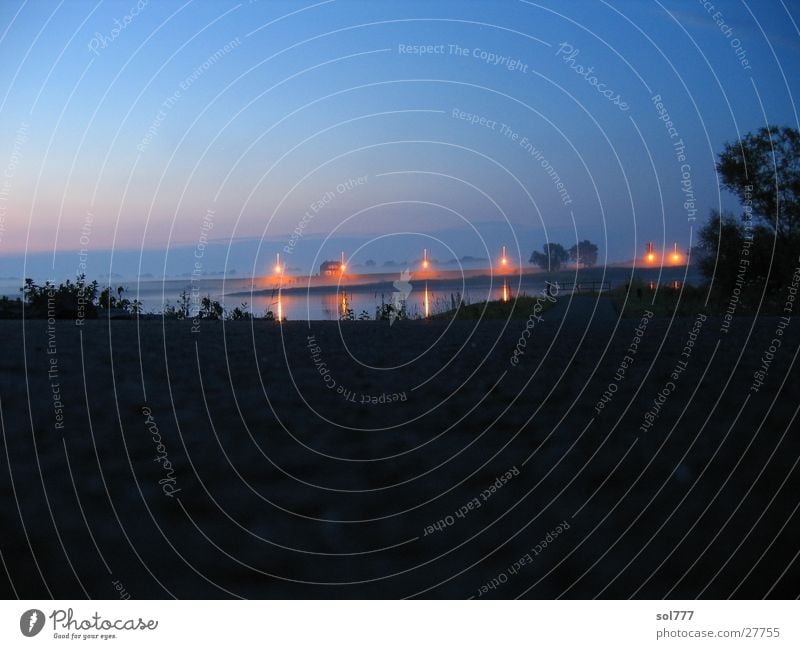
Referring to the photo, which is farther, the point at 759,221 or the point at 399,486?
the point at 759,221

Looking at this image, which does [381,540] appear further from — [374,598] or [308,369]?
[308,369]

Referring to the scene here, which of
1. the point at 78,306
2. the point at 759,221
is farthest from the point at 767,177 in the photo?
the point at 78,306

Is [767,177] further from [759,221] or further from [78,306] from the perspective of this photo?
[78,306]

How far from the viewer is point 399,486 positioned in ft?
9.14

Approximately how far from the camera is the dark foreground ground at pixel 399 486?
2104mm

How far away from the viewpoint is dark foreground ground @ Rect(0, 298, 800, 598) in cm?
210

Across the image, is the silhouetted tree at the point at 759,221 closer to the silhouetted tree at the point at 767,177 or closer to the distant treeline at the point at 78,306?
the silhouetted tree at the point at 767,177

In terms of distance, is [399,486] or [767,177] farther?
[767,177]

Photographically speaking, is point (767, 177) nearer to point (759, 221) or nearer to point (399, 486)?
point (759, 221)

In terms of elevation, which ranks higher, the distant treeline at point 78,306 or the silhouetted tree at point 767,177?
the silhouetted tree at point 767,177

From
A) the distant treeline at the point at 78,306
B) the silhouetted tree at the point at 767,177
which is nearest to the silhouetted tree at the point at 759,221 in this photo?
the silhouetted tree at the point at 767,177

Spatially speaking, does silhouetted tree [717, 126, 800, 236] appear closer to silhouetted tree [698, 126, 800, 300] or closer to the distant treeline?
silhouetted tree [698, 126, 800, 300]

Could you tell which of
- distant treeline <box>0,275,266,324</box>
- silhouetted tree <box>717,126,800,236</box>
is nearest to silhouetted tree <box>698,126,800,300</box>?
silhouetted tree <box>717,126,800,236</box>
